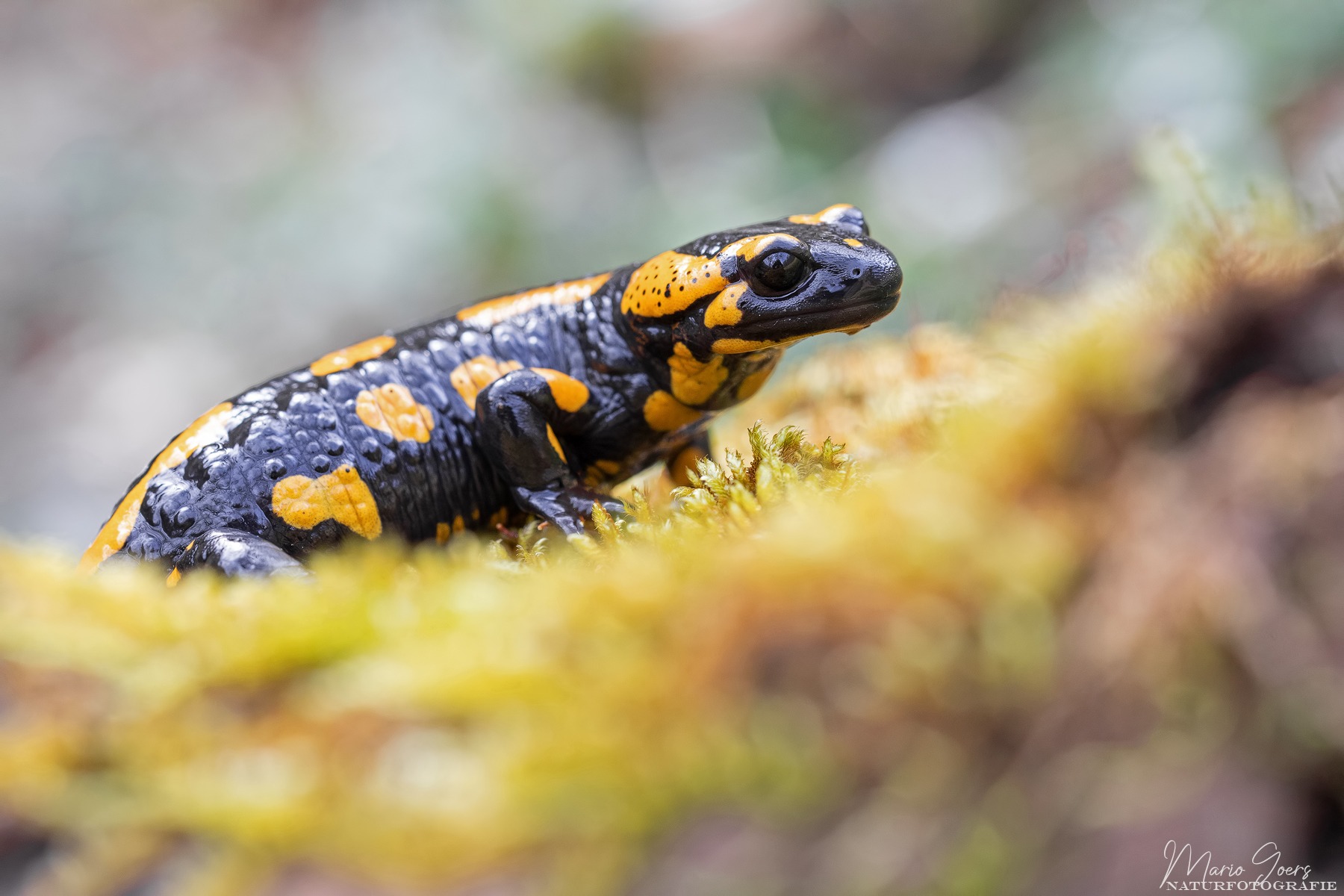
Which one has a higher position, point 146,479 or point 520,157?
point 520,157

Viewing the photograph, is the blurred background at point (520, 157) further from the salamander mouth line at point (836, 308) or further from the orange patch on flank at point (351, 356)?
the orange patch on flank at point (351, 356)

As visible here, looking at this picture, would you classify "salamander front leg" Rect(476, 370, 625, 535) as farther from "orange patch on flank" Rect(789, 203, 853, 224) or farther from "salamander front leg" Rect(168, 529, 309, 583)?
"orange patch on flank" Rect(789, 203, 853, 224)

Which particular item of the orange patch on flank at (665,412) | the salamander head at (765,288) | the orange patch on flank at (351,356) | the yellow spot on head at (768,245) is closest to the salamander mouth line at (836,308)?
the salamander head at (765,288)

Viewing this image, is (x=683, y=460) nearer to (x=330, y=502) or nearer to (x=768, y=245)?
(x=768, y=245)

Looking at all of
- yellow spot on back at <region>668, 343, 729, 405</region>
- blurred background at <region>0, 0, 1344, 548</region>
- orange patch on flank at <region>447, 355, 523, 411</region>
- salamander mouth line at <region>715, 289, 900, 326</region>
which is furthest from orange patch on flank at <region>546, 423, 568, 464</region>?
blurred background at <region>0, 0, 1344, 548</region>

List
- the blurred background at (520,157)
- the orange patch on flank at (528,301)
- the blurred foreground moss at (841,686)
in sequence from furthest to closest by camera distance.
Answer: the blurred background at (520,157) < the orange patch on flank at (528,301) < the blurred foreground moss at (841,686)

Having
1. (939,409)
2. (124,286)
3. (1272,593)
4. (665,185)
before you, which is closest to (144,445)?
(124,286)

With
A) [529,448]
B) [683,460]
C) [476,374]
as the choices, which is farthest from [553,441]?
[683,460]
